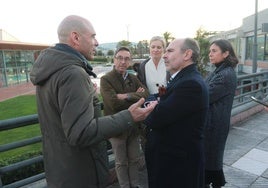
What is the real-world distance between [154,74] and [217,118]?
3.21 ft

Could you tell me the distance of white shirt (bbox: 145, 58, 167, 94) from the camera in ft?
11.1

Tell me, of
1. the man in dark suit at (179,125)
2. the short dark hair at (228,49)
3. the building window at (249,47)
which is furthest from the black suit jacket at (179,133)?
the building window at (249,47)

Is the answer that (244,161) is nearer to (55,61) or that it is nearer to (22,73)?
(55,61)

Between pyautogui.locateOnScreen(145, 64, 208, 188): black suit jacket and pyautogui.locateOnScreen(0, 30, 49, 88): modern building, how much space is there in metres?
21.1

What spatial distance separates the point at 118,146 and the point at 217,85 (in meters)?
1.40

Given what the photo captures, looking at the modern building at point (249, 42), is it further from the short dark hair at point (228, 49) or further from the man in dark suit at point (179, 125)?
the man in dark suit at point (179, 125)

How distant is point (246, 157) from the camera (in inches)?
182

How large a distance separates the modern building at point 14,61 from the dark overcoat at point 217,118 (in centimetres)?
2073

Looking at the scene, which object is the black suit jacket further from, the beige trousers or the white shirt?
the white shirt

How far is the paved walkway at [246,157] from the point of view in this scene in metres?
3.79

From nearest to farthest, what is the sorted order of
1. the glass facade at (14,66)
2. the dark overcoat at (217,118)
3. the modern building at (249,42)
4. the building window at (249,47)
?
1. the dark overcoat at (217,118)
2. the glass facade at (14,66)
3. the modern building at (249,42)
4. the building window at (249,47)

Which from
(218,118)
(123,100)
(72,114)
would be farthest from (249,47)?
(72,114)

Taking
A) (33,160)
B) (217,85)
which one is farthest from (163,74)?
(33,160)

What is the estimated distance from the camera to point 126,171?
11.0 ft
